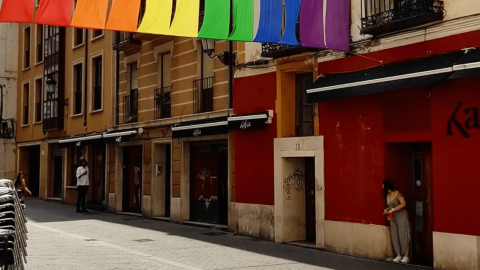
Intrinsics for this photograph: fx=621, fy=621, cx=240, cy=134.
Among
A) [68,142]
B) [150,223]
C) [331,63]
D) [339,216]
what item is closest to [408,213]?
[339,216]

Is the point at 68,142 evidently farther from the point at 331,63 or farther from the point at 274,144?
the point at 331,63

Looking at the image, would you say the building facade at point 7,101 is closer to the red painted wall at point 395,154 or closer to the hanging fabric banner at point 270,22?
the red painted wall at point 395,154

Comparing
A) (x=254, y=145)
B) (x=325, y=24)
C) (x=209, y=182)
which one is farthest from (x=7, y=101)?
(x=325, y=24)

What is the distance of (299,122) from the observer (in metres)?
15.2

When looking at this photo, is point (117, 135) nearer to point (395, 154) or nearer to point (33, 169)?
point (395, 154)

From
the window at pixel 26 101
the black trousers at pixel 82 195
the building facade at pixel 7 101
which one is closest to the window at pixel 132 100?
the black trousers at pixel 82 195

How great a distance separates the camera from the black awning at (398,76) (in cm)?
1012

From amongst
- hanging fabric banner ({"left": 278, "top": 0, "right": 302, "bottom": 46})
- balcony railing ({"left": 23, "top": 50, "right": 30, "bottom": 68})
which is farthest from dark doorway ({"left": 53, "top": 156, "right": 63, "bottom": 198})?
hanging fabric banner ({"left": 278, "top": 0, "right": 302, "bottom": 46})

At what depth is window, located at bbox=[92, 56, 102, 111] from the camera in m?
25.5

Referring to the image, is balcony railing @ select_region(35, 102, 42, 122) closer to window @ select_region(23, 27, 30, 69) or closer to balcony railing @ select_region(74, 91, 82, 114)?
window @ select_region(23, 27, 30, 69)

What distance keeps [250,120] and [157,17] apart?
19.3 feet

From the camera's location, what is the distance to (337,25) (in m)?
12.6

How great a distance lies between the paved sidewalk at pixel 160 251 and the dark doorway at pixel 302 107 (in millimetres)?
2839

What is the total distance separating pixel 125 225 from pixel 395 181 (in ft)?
31.3
